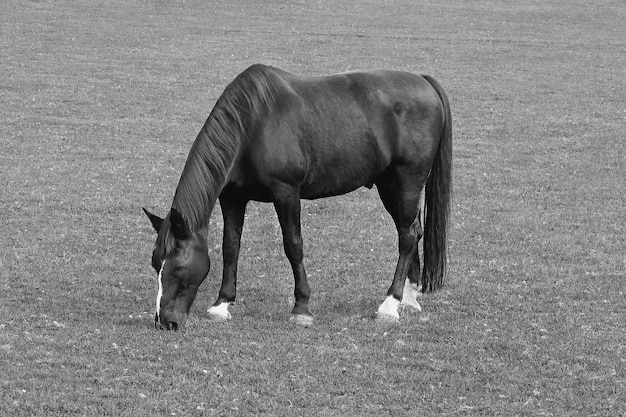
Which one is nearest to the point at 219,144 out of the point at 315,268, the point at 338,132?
the point at 338,132

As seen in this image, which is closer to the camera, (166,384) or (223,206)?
(166,384)

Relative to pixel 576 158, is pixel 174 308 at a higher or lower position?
higher

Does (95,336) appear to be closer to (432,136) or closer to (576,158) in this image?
(432,136)

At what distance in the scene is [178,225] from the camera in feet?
29.5

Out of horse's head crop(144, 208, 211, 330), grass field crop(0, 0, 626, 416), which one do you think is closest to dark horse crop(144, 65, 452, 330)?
horse's head crop(144, 208, 211, 330)

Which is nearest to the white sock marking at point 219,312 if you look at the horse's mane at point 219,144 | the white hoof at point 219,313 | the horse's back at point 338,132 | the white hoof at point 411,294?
the white hoof at point 219,313

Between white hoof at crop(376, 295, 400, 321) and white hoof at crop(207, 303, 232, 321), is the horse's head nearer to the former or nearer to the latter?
white hoof at crop(207, 303, 232, 321)

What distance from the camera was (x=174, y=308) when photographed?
9172mm

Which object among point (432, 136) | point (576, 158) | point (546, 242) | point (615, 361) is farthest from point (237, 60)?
point (615, 361)

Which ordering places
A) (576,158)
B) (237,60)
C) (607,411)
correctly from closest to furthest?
(607,411) → (576,158) → (237,60)

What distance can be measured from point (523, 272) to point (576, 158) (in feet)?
26.5

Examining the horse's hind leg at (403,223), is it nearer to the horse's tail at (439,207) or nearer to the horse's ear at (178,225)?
the horse's tail at (439,207)

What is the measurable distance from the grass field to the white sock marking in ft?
0.47

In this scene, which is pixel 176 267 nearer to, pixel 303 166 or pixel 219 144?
pixel 219 144
